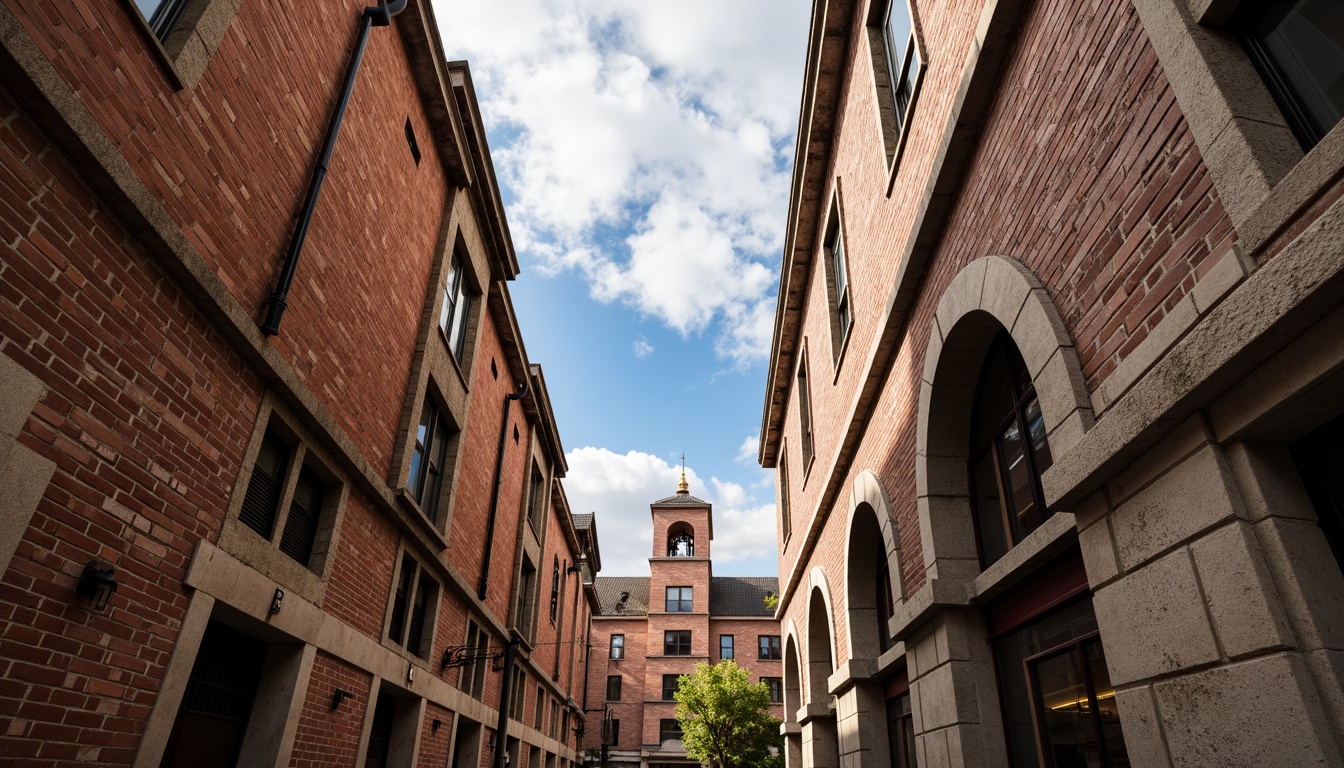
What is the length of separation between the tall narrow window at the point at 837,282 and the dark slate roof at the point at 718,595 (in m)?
37.1

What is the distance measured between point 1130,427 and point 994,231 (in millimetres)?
2520

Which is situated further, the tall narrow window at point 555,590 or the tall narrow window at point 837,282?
the tall narrow window at point 555,590

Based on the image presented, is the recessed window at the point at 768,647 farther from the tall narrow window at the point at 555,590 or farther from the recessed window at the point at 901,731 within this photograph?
the recessed window at the point at 901,731

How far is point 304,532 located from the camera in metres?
7.54

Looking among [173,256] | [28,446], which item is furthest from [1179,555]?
[173,256]

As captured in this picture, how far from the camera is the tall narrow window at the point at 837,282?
1138 cm

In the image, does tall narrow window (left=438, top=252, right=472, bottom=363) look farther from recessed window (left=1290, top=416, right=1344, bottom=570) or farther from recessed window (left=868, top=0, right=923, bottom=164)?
recessed window (left=1290, top=416, right=1344, bottom=570)

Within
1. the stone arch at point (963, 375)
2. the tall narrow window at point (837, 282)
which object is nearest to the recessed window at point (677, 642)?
the tall narrow window at point (837, 282)

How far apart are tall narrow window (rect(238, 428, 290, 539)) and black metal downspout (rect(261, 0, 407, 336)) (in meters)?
1.22

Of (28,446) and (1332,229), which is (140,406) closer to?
(28,446)

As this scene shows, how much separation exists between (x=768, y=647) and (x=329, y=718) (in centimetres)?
4134

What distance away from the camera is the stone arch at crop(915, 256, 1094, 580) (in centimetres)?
430

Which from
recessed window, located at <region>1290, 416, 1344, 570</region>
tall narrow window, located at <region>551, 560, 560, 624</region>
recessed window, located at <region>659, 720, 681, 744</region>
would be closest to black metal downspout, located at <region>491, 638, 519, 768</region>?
tall narrow window, located at <region>551, 560, 560, 624</region>

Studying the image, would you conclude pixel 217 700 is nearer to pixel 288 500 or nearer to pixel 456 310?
pixel 288 500
